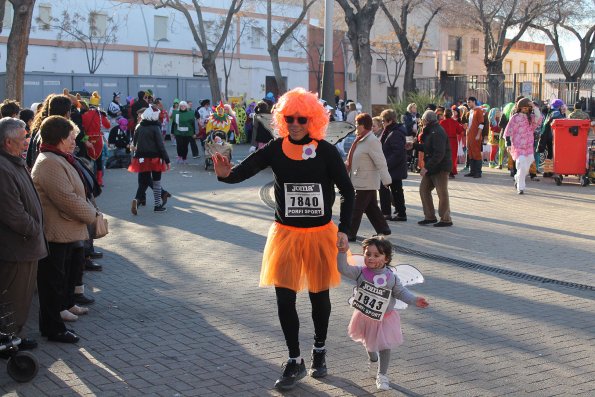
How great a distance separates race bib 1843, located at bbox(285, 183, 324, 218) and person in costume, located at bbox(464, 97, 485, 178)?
1331cm

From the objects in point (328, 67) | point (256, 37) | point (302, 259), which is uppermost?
point (256, 37)

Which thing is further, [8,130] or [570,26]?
[570,26]

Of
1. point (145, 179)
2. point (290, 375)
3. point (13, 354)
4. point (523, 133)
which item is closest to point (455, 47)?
point (523, 133)

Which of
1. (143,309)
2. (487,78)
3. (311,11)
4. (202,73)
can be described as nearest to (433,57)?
(311,11)

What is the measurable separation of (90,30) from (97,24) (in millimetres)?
1098

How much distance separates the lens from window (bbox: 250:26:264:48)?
57.7 meters

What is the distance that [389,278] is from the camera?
218 inches

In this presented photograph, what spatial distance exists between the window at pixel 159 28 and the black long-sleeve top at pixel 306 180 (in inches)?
Answer: 1942

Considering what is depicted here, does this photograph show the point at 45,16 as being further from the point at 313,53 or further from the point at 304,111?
the point at 304,111

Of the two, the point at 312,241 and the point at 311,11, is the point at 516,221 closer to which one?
the point at 312,241

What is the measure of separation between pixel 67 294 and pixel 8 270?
4.67 ft

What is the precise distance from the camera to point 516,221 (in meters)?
12.8

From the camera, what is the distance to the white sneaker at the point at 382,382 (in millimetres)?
5414

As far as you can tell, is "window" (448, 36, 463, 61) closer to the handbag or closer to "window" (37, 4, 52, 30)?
"window" (37, 4, 52, 30)
